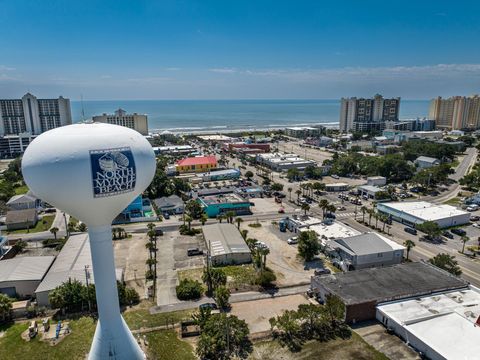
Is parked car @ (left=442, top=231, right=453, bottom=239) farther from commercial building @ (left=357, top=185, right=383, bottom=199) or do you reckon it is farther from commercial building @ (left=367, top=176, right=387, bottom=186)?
commercial building @ (left=367, top=176, right=387, bottom=186)

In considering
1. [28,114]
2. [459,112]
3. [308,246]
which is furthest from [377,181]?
[459,112]

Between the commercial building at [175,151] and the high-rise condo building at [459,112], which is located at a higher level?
the high-rise condo building at [459,112]

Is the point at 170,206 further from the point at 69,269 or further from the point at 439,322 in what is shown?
the point at 439,322

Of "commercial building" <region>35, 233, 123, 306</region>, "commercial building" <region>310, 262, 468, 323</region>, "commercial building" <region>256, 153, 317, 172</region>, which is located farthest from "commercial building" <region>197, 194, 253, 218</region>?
"commercial building" <region>256, 153, 317, 172</region>

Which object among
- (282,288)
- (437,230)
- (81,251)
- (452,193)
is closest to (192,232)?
(81,251)

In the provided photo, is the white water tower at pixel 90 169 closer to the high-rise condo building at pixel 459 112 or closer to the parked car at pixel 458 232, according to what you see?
the parked car at pixel 458 232

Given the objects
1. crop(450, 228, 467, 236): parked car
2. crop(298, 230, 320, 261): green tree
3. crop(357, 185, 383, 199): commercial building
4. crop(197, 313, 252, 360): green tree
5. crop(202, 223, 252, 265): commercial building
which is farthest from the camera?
crop(357, 185, 383, 199): commercial building

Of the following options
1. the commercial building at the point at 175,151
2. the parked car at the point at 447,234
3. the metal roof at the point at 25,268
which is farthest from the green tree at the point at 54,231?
the commercial building at the point at 175,151
